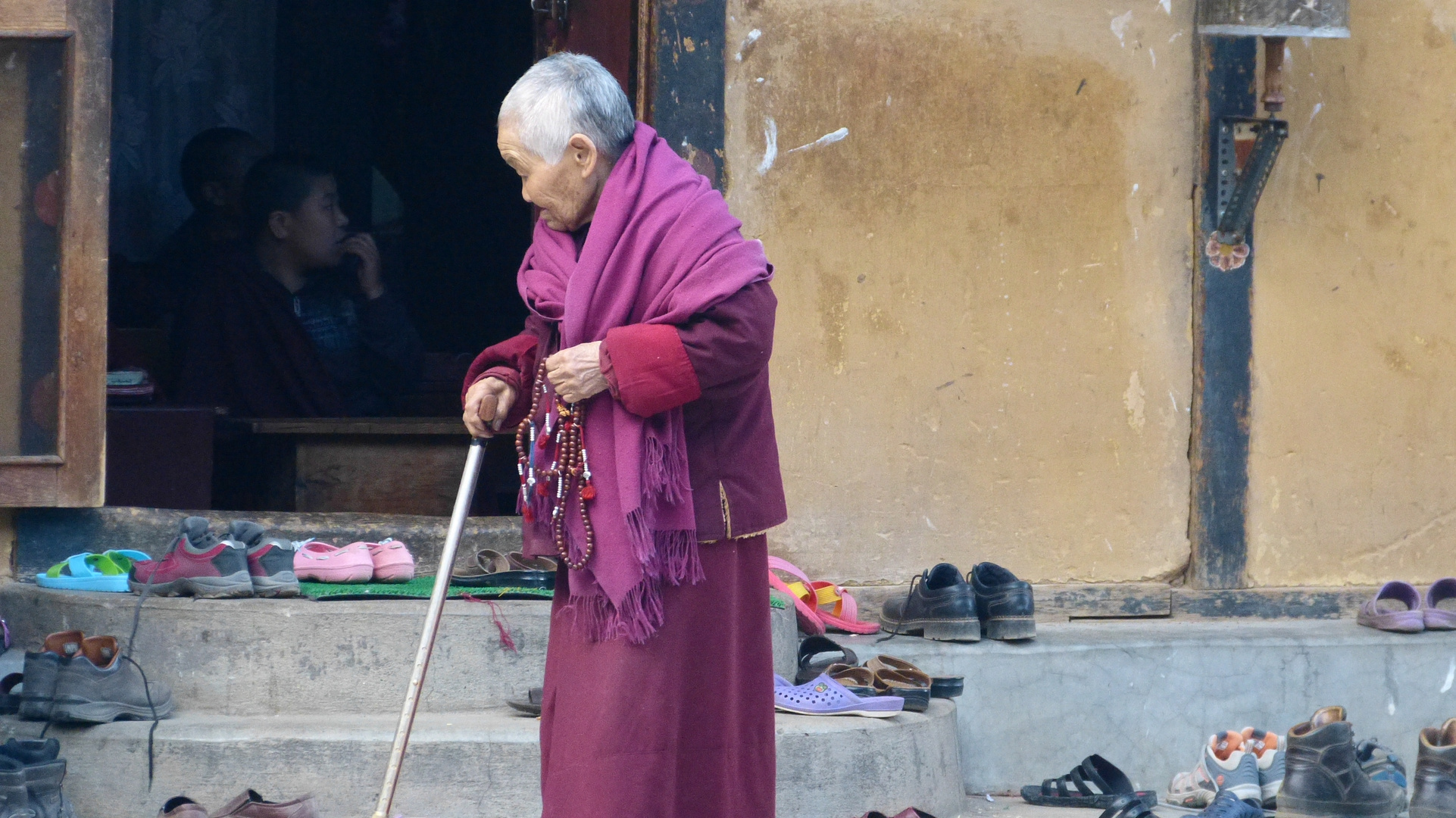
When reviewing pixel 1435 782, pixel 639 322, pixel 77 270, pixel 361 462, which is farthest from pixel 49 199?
pixel 1435 782

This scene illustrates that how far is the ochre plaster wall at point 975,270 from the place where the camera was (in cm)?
460

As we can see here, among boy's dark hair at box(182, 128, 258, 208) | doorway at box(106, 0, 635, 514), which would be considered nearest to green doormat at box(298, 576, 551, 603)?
doorway at box(106, 0, 635, 514)

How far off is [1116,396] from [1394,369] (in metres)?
0.91

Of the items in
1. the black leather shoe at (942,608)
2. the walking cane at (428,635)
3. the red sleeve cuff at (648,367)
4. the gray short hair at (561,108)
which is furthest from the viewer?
the black leather shoe at (942,608)

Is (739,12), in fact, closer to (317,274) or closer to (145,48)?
(317,274)

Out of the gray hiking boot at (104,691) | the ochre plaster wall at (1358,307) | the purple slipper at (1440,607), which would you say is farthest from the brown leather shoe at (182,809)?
the purple slipper at (1440,607)

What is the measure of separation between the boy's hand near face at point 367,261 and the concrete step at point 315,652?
2.81 m

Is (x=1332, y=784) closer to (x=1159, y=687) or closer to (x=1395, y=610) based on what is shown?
(x=1159, y=687)

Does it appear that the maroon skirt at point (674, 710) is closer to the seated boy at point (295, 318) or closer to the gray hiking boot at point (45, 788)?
the gray hiking boot at point (45, 788)

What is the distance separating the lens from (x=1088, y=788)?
13.5ft

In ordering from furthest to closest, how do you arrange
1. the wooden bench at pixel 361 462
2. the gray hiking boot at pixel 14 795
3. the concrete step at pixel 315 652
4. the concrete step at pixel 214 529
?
the wooden bench at pixel 361 462
the concrete step at pixel 214 529
the concrete step at pixel 315 652
the gray hiking boot at pixel 14 795

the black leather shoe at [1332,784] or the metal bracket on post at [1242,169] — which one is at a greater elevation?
the metal bracket on post at [1242,169]

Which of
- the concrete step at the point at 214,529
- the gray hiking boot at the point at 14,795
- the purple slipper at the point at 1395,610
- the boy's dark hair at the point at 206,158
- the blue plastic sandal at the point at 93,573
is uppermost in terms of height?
the boy's dark hair at the point at 206,158

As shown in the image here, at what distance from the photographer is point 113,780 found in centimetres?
340
